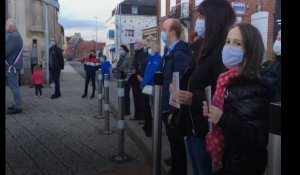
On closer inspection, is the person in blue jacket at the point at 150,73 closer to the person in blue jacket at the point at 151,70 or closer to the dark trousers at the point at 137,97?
the person in blue jacket at the point at 151,70

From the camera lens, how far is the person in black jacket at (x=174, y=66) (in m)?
4.23

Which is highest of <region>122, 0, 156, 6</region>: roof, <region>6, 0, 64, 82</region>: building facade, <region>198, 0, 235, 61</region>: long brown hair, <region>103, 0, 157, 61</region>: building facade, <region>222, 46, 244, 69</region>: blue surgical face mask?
<region>122, 0, 156, 6</region>: roof

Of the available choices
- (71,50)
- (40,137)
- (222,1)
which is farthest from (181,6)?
(71,50)

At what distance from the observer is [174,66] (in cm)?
425

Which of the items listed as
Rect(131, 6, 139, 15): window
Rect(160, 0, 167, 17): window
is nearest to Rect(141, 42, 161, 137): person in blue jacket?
→ Rect(160, 0, 167, 17): window

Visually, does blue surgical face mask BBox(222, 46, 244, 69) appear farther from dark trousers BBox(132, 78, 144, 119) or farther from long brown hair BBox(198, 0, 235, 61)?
dark trousers BBox(132, 78, 144, 119)

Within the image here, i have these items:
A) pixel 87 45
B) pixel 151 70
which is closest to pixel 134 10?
pixel 87 45

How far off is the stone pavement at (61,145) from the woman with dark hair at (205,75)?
6.05ft

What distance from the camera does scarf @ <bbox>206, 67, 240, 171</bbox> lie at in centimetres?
260

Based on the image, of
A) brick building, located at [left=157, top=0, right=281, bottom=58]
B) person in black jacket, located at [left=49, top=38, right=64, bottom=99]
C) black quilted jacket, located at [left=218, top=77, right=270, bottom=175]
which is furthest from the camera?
brick building, located at [left=157, top=0, right=281, bottom=58]

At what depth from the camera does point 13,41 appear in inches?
322

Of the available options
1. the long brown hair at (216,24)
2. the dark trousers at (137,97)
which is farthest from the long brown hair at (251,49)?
the dark trousers at (137,97)

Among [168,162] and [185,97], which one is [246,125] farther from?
[168,162]
